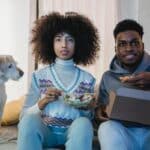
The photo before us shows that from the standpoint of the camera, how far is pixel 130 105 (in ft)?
5.10

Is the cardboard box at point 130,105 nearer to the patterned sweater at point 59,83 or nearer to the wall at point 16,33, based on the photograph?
the patterned sweater at point 59,83

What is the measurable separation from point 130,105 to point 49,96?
394 millimetres

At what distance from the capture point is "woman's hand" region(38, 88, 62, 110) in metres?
1.65

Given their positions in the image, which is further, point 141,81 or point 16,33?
point 16,33

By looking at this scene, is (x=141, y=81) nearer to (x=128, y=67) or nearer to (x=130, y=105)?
(x=130, y=105)

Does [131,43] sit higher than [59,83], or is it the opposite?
[131,43]

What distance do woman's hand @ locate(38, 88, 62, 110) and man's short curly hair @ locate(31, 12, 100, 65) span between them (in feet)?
1.17

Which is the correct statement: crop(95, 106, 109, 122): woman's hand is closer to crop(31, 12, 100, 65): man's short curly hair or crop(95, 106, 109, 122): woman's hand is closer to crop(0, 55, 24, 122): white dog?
crop(31, 12, 100, 65): man's short curly hair

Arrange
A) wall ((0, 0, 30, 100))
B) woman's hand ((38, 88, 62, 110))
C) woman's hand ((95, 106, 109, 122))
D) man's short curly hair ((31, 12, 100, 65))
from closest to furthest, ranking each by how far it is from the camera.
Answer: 1. woman's hand ((38, 88, 62, 110))
2. woman's hand ((95, 106, 109, 122))
3. man's short curly hair ((31, 12, 100, 65))
4. wall ((0, 0, 30, 100))

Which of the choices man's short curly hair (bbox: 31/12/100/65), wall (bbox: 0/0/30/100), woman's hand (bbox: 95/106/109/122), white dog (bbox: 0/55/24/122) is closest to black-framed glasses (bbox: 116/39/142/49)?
man's short curly hair (bbox: 31/12/100/65)

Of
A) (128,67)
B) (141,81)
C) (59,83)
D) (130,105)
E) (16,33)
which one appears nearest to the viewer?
(130,105)

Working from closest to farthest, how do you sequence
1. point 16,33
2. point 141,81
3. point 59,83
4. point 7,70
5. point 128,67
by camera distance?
point 141,81
point 59,83
point 128,67
point 7,70
point 16,33

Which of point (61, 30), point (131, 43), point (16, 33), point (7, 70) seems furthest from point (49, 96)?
point (16, 33)

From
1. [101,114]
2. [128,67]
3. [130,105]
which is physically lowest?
[101,114]
